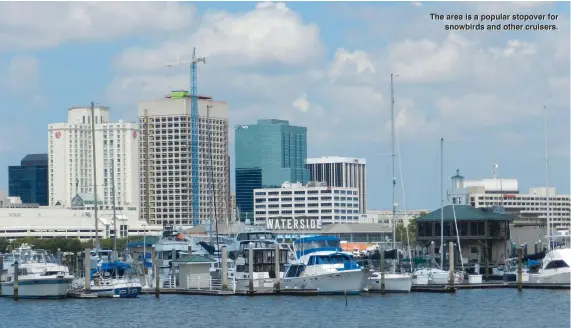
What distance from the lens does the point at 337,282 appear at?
116875 millimetres

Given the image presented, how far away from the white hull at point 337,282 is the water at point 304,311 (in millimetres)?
830

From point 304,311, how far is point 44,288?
83.9 ft

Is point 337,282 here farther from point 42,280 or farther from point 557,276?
point 42,280

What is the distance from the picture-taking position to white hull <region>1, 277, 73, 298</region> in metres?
120

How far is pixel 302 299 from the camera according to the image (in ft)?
381

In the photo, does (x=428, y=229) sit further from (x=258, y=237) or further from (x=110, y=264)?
(x=110, y=264)

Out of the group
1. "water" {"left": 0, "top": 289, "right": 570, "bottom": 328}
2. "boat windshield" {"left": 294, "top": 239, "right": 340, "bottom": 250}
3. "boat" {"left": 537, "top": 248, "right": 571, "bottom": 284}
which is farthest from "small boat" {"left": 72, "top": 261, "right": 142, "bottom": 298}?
"boat" {"left": 537, "top": 248, "right": 571, "bottom": 284}

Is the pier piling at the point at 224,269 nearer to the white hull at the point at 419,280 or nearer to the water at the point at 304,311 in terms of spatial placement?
the water at the point at 304,311

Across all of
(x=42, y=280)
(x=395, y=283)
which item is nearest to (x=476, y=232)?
(x=395, y=283)

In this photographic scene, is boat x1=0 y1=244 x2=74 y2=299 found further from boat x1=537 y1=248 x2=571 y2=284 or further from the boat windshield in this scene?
boat x1=537 y1=248 x2=571 y2=284

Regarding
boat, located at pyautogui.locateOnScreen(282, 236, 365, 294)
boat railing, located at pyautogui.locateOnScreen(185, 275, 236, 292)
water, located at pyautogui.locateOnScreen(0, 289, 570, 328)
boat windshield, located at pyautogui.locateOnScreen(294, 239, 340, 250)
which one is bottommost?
water, located at pyautogui.locateOnScreen(0, 289, 570, 328)

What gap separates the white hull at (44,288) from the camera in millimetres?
119938

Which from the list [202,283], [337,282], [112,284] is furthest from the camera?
[202,283]

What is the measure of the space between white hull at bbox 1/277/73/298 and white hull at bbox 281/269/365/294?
20.3 metres
